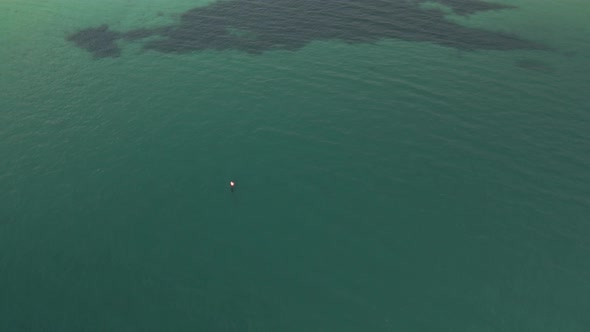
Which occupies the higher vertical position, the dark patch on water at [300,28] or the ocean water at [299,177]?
the dark patch on water at [300,28]

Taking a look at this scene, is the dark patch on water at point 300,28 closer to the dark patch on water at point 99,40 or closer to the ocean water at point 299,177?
the dark patch on water at point 99,40

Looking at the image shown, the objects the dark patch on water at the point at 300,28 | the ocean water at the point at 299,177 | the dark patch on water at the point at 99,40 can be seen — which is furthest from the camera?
the dark patch on water at the point at 300,28

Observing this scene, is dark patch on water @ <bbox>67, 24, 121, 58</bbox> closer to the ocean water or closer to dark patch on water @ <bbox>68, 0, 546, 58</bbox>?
dark patch on water @ <bbox>68, 0, 546, 58</bbox>

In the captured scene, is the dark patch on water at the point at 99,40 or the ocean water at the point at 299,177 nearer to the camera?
the ocean water at the point at 299,177

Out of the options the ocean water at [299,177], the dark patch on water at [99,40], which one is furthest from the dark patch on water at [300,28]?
the ocean water at [299,177]

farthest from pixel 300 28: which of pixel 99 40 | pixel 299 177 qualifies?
pixel 299 177

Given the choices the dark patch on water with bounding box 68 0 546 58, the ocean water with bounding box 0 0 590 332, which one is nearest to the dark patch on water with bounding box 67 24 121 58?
the dark patch on water with bounding box 68 0 546 58

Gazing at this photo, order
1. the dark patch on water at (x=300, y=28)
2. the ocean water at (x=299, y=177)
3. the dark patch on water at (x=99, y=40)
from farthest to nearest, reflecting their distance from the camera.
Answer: the dark patch on water at (x=300, y=28), the dark patch on water at (x=99, y=40), the ocean water at (x=299, y=177)
